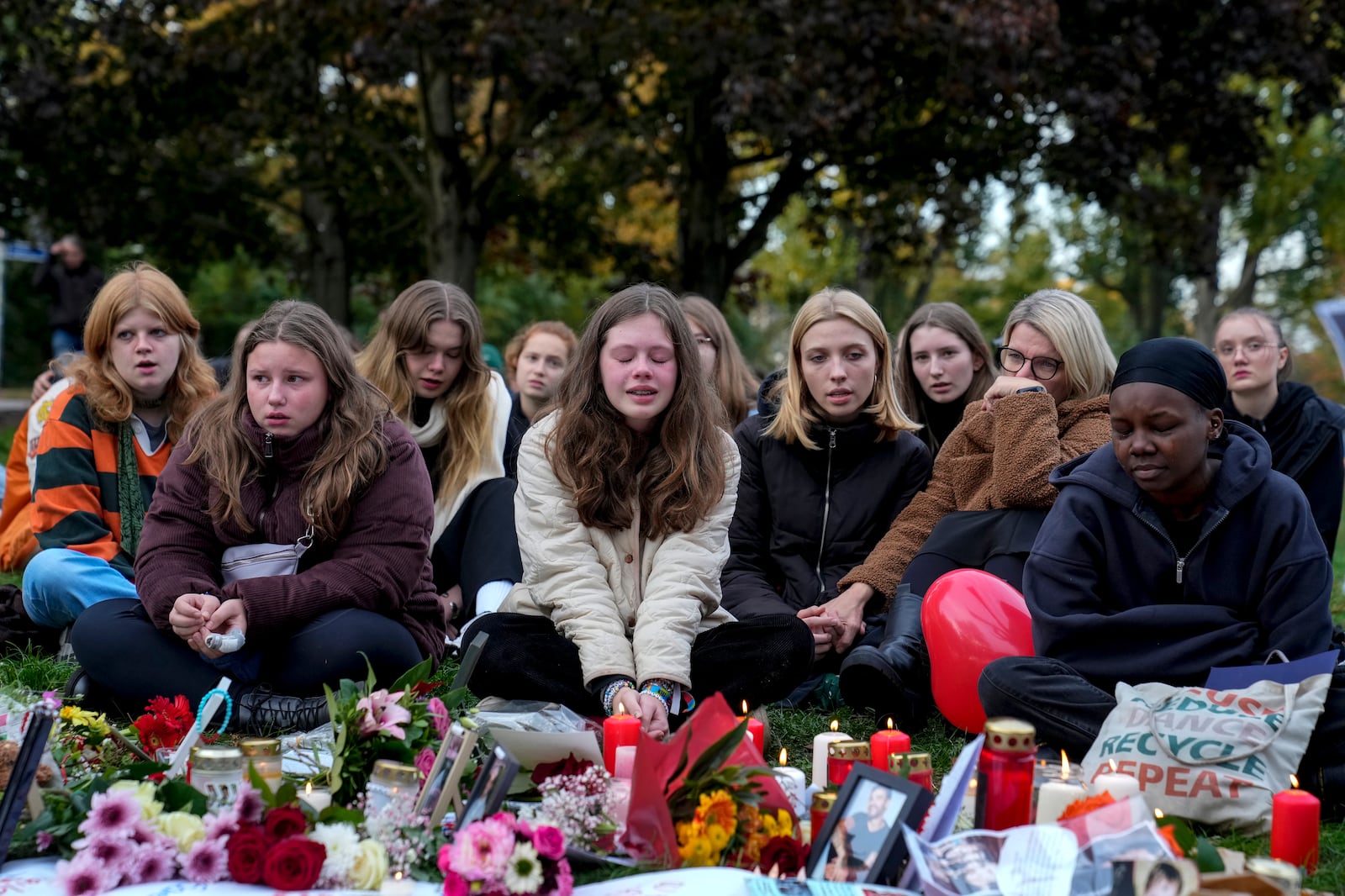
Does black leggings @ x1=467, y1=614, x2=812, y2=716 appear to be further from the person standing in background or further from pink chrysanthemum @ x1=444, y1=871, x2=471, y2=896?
the person standing in background

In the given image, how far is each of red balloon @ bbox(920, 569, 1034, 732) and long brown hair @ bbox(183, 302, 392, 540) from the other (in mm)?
1856

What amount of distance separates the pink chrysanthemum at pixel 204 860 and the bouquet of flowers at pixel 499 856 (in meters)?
0.44

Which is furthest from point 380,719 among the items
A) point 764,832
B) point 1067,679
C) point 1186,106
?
point 1186,106

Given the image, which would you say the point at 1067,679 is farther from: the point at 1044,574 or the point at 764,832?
the point at 764,832

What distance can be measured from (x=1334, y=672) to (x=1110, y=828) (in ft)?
4.10

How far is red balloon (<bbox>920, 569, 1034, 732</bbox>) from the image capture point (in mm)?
3879

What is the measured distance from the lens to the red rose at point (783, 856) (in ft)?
8.30

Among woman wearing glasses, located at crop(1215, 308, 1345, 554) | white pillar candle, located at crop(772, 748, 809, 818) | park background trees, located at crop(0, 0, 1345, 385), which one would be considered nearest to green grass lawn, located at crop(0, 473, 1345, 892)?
white pillar candle, located at crop(772, 748, 809, 818)

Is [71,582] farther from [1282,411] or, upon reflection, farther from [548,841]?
[1282,411]

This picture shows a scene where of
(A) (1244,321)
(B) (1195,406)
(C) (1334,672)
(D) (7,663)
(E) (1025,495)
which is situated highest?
(A) (1244,321)

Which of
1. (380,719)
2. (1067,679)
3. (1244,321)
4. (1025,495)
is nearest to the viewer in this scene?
(380,719)

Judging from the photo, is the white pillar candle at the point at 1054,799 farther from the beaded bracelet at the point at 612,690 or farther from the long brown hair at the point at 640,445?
the long brown hair at the point at 640,445

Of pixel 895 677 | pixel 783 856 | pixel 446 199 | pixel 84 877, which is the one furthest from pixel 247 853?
pixel 446 199

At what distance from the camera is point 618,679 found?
3.62m
